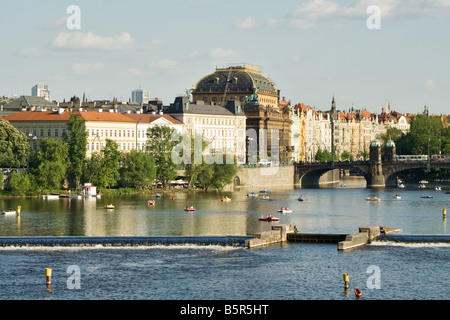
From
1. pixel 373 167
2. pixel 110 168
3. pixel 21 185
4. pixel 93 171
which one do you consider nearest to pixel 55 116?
pixel 110 168

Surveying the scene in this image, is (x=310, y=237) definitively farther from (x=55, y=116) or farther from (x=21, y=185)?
(x=55, y=116)

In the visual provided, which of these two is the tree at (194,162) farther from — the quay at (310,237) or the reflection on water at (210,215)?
the quay at (310,237)

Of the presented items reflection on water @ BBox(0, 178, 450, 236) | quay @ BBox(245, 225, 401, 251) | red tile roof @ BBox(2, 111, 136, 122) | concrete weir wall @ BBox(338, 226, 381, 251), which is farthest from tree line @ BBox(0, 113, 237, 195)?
concrete weir wall @ BBox(338, 226, 381, 251)

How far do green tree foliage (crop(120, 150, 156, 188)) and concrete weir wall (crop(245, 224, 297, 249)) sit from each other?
6013cm

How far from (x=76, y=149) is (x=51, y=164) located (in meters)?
4.81

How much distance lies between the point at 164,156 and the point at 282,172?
3630 cm

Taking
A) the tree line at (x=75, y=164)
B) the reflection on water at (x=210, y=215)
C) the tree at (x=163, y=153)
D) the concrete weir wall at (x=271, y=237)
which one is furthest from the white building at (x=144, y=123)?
the concrete weir wall at (x=271, y=237)

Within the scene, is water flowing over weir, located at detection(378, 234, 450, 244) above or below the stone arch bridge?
below

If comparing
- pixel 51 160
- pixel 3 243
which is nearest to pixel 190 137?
pixel 51 160

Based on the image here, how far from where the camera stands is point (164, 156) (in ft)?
474

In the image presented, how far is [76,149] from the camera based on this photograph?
134 metres

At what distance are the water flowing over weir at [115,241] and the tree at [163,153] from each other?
66.0m

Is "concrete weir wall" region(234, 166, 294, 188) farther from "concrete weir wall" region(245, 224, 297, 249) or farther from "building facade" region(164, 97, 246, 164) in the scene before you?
"concrete weir wall" region(245, 224, 297, 249)

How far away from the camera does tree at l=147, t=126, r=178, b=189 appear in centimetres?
14362
